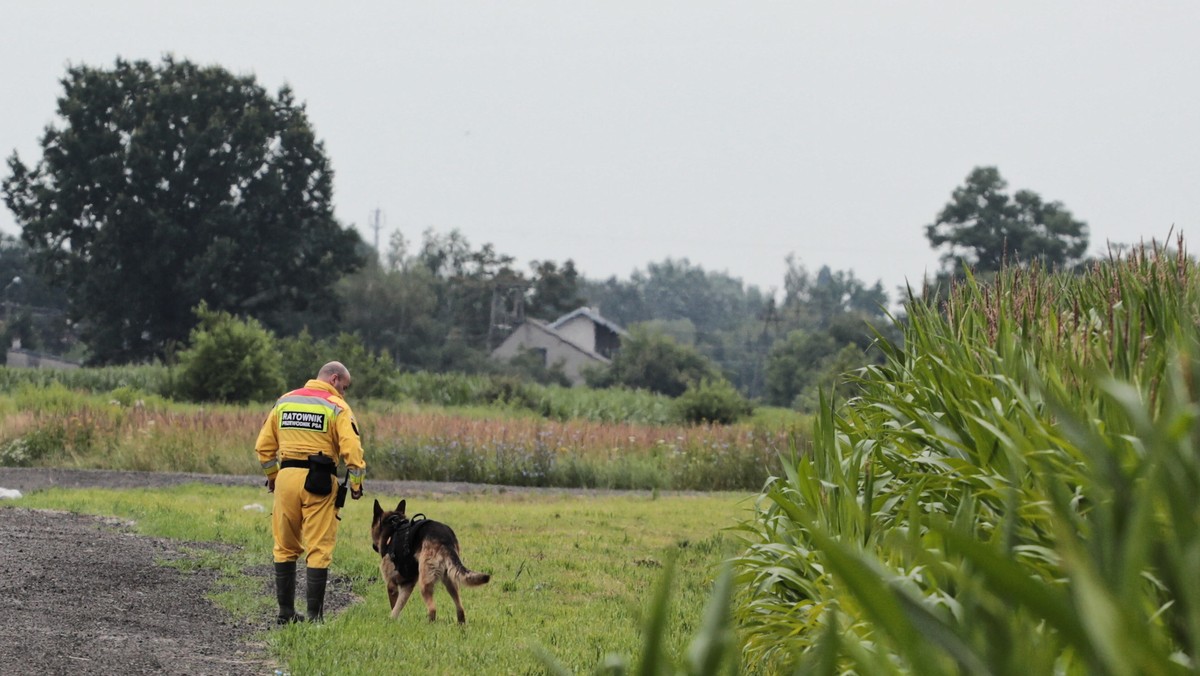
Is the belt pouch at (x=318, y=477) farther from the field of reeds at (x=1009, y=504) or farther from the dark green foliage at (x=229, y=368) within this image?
the dark green foliage at (x=229, y=368)

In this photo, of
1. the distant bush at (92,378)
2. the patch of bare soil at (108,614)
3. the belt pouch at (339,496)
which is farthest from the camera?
the distant bush at (92,378)

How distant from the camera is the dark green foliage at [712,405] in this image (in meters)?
34.7

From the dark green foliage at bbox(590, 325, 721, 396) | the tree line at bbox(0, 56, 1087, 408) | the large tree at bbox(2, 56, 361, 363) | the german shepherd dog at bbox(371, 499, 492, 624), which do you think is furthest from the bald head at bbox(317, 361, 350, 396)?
the dark green foliage at bbox(590, 325, 721, 396)

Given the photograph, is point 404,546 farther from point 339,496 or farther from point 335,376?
point 335,376

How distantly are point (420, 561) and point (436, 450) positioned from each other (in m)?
13.3

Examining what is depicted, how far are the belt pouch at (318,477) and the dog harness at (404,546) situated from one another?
55 cm

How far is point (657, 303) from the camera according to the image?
588 feet

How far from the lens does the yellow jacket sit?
30.1ft

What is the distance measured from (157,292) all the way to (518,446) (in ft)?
124

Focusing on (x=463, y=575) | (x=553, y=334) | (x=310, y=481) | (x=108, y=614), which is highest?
(x=553, y=334)

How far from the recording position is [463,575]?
8609mm

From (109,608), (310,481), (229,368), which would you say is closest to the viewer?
(109,608)

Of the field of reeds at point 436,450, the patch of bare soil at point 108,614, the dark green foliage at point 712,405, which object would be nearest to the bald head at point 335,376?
the patch of bare soil at point 108,614

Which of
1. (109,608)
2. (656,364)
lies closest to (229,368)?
(109,608)
